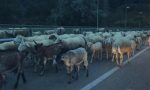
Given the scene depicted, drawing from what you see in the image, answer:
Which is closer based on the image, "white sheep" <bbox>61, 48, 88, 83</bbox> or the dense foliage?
"white sheep" <bbox>61, 48, 88, 83</bbox>

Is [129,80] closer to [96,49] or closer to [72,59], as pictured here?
[72,59]

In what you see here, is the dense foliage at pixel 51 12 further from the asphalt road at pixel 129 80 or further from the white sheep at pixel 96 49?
the asphalt road at pixel 129 80

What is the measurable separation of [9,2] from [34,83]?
74090 mm

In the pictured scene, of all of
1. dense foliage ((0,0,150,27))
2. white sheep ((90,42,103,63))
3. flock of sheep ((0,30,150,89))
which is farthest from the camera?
dense foliage ((0,0,150,27))

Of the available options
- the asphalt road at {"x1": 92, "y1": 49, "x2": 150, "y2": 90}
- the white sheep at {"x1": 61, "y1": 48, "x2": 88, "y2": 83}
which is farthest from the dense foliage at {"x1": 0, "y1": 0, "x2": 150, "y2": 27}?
the white sheep at {"x1": 61, "y1": 48, "x2": 88, "y2": 83}

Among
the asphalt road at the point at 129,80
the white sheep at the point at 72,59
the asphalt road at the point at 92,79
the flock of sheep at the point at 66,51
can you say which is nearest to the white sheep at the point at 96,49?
the flock of sheep at the point at 66,51

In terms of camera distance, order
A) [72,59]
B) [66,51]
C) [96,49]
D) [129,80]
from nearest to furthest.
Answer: [129,80], [72,59], [66,51], [96,49]

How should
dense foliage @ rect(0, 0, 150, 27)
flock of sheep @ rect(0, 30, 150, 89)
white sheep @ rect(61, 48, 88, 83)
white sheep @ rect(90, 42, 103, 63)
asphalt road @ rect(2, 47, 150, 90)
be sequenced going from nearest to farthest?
asphalt road @ rect(2, 47, 150, 90) < white sheep @ rect(61, 48, 88, 83) < flock of sheep @ rect(0, 30, 150, 89) < white sheep @ rect(90, 42, 103, 63) < dense foliage @ rect(0, 0, 150, 27)

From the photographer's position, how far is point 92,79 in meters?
15.1

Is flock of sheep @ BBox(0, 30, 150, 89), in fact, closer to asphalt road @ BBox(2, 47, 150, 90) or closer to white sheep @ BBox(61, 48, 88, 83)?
white sheep @ BBox(61, 48, 88, 83)

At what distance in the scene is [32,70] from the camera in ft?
60.0

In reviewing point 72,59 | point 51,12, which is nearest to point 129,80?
point 72,59

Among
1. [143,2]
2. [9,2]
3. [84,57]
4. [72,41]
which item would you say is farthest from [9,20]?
[143,2]

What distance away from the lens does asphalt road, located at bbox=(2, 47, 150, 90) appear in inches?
523
